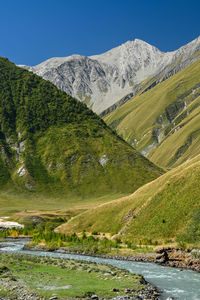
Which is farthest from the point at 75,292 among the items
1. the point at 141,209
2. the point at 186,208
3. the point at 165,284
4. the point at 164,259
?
the point at 141,209

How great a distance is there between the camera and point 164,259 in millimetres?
57250

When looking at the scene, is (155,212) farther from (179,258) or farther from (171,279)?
(171,279)

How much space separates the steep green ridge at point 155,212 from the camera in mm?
71125

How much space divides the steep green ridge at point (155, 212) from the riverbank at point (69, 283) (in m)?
25.5

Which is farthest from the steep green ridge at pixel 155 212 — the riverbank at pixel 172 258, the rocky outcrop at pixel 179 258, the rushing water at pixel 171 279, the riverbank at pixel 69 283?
the riverbank at pixel 69 283

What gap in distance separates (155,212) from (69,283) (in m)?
44.9

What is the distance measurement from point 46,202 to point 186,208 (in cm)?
13573

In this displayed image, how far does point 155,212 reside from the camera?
79.6 meters

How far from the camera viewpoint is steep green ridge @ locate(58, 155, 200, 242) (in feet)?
233

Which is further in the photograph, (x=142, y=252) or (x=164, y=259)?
(x=142, y=252)

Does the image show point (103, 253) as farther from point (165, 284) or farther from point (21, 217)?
point (21, 217)

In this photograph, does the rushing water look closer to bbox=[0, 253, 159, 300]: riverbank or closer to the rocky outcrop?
the rocky outcrop

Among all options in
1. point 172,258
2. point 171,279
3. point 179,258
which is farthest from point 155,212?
point 171,279

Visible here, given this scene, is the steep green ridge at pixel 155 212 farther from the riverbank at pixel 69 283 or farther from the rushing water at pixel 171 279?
the riverbank at pixel 69 283
